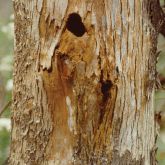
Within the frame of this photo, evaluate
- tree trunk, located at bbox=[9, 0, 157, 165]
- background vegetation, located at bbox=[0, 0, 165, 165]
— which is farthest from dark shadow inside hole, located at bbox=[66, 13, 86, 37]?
background vegetation, located at bbox=[0, 0, 165, 165]

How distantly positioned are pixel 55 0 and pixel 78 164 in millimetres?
655

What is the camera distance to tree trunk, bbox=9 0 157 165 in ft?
6.70

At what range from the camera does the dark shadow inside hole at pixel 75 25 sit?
2027mm

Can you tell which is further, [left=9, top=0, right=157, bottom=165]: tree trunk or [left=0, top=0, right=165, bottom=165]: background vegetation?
[left=0, top=0, right=165, bottom=165]: background vegetation

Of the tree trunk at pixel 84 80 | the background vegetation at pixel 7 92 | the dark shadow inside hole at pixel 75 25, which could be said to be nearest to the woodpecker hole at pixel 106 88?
the tree trunk at pixel 84 80

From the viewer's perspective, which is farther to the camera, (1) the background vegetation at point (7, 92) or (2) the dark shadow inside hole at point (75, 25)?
(1) the background vegetation at point (7, 92)

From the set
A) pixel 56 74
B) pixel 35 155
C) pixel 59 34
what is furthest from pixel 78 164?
pixel 59 34

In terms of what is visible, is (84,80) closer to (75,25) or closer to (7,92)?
(75,25)

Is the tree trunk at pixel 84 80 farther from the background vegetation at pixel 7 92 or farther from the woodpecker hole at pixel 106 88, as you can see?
the background vegetation at pixel 7 92

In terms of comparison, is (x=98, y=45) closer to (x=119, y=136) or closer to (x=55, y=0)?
(x=55, y=0)

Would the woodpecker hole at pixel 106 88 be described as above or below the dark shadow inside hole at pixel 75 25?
below

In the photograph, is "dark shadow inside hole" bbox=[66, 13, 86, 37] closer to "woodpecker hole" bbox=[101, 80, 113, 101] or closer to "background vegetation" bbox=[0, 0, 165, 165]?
"woodpecker hole" bbox=[101, 80, 113, 101]

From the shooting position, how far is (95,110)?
2098 mm

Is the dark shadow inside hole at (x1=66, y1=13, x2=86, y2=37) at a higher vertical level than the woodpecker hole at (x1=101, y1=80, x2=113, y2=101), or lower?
higher
